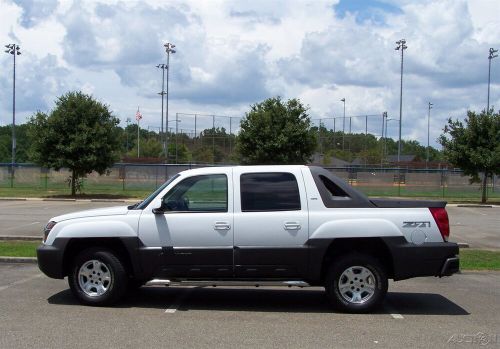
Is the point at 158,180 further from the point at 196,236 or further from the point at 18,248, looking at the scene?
the point at 196,236

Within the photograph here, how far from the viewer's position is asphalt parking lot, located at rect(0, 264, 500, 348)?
6.16m

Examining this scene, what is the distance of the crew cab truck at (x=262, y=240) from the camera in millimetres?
7375

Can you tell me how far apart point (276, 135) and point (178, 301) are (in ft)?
88.7

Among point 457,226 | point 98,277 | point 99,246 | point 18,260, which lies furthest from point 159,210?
point 457,226

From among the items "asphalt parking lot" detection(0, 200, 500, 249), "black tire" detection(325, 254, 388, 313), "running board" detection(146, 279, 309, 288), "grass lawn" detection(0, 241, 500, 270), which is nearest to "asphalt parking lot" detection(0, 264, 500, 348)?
"black tire" detection(325, 254, 388, 313)

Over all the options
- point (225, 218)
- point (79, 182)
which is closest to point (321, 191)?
point (225, 218)

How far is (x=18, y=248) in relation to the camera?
12.3 metres

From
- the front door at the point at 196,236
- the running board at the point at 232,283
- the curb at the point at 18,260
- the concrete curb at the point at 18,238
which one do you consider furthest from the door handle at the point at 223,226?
the concrete curb at the point at 18,238

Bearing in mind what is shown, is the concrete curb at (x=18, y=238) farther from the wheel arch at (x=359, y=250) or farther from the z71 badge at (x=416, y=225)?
the z71 badge at (x=416, y=225)

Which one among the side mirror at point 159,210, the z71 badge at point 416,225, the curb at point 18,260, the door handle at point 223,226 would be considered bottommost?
the curb at point 18,260

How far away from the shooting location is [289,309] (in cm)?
776

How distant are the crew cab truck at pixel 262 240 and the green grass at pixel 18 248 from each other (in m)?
4.27

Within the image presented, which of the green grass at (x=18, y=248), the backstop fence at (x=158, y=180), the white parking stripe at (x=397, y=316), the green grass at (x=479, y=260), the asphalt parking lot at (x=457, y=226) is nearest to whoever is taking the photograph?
the white parking stripe at (x=397, y=316)

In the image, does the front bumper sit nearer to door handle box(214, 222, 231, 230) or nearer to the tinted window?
door handle box(214, 222, 231, 230)
